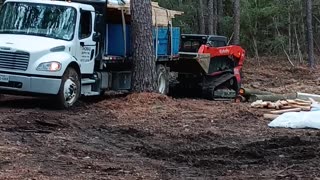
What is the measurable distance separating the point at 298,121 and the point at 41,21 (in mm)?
6757

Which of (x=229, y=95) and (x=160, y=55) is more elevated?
(x=160, y=55)

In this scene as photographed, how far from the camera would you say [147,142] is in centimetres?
1139

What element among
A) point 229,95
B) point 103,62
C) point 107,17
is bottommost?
point 229,95

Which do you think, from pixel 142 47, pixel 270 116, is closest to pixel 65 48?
pixel 142 47

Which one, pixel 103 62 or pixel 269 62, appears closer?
pixel 103 62

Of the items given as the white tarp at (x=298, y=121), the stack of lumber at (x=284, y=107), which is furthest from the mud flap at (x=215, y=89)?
the white tarp at (x=298, y=121)

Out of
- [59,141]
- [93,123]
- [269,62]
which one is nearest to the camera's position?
[59,141]

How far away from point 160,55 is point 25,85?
622 centimetres

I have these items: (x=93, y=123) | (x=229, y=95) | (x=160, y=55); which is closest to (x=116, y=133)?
(x=93, y=123)

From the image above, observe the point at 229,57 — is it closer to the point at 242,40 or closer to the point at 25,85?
the point at 25,85

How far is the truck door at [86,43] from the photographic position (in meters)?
16.6

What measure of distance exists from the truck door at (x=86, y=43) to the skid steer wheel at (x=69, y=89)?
2.47ft

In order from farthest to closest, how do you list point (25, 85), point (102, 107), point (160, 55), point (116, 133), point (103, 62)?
point (160, 55) < point (103, 62) < point (102, 107) < point (25, 85) < point (116, 133)

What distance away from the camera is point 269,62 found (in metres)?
43.1
